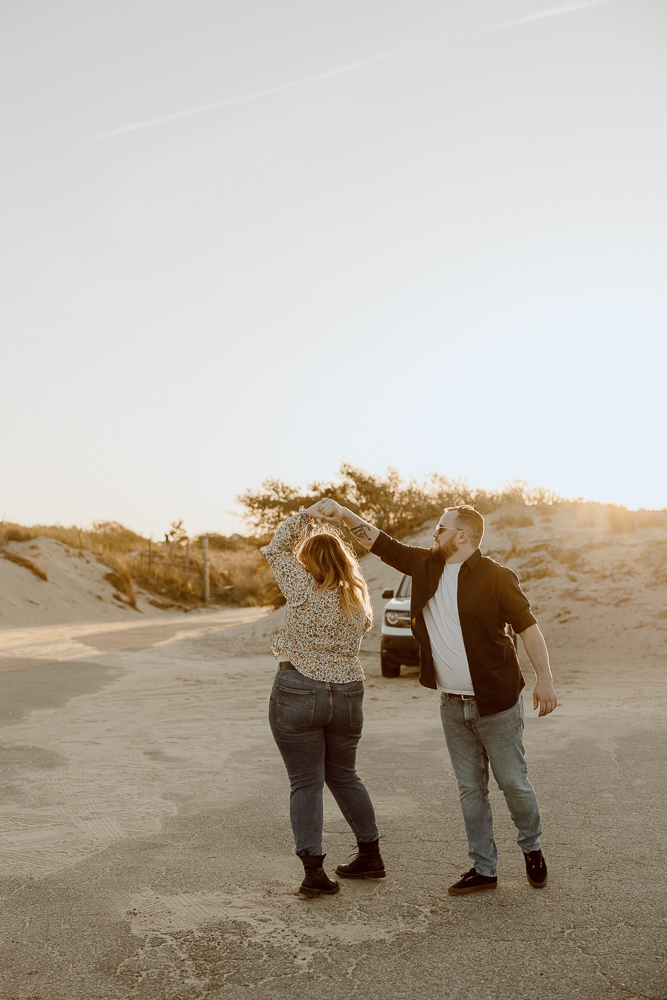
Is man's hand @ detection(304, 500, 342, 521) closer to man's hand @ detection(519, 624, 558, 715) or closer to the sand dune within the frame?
man's hand @ detection(519, 624, 558, 715)

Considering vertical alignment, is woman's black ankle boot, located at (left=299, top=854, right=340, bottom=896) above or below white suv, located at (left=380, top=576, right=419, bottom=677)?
below

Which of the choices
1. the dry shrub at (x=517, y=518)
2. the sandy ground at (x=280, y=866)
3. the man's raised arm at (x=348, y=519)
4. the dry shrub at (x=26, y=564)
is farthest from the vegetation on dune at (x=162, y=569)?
the man's raised arm at (x=348, y=519)

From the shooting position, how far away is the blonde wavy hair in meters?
4.67

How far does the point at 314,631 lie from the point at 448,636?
72 cm

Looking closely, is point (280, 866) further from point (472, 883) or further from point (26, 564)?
point (26, 564)

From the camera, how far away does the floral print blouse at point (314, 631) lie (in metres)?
4.62

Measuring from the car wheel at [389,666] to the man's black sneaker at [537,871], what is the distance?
1061cm

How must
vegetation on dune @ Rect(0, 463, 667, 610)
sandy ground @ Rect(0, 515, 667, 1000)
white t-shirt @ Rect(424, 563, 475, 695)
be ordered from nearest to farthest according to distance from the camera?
1. sandy ground @ Rect(0, 515, 667, 1000)
2. white t-shirt @ Rect(424, 563, 475, 695)
3. vegetation on dune @ Rect(0, 463, 667, 610)

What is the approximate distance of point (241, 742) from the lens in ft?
29.7

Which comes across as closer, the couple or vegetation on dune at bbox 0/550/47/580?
the couple

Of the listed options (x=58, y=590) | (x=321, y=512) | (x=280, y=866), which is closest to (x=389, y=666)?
(x=280, y=866)

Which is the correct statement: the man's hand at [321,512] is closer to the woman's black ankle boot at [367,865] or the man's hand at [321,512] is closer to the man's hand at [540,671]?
the man's hand at [540,671]

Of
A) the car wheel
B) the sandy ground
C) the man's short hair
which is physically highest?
the man's short hair

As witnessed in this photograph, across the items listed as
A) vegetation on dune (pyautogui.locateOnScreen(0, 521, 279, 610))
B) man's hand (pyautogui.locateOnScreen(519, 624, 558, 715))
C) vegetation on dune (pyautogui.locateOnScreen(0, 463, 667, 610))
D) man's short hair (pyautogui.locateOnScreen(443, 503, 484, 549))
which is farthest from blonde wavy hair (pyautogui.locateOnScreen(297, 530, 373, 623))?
vegetation on dune (pyautogui.locateOnScreen(0, 521, 279, 610))
